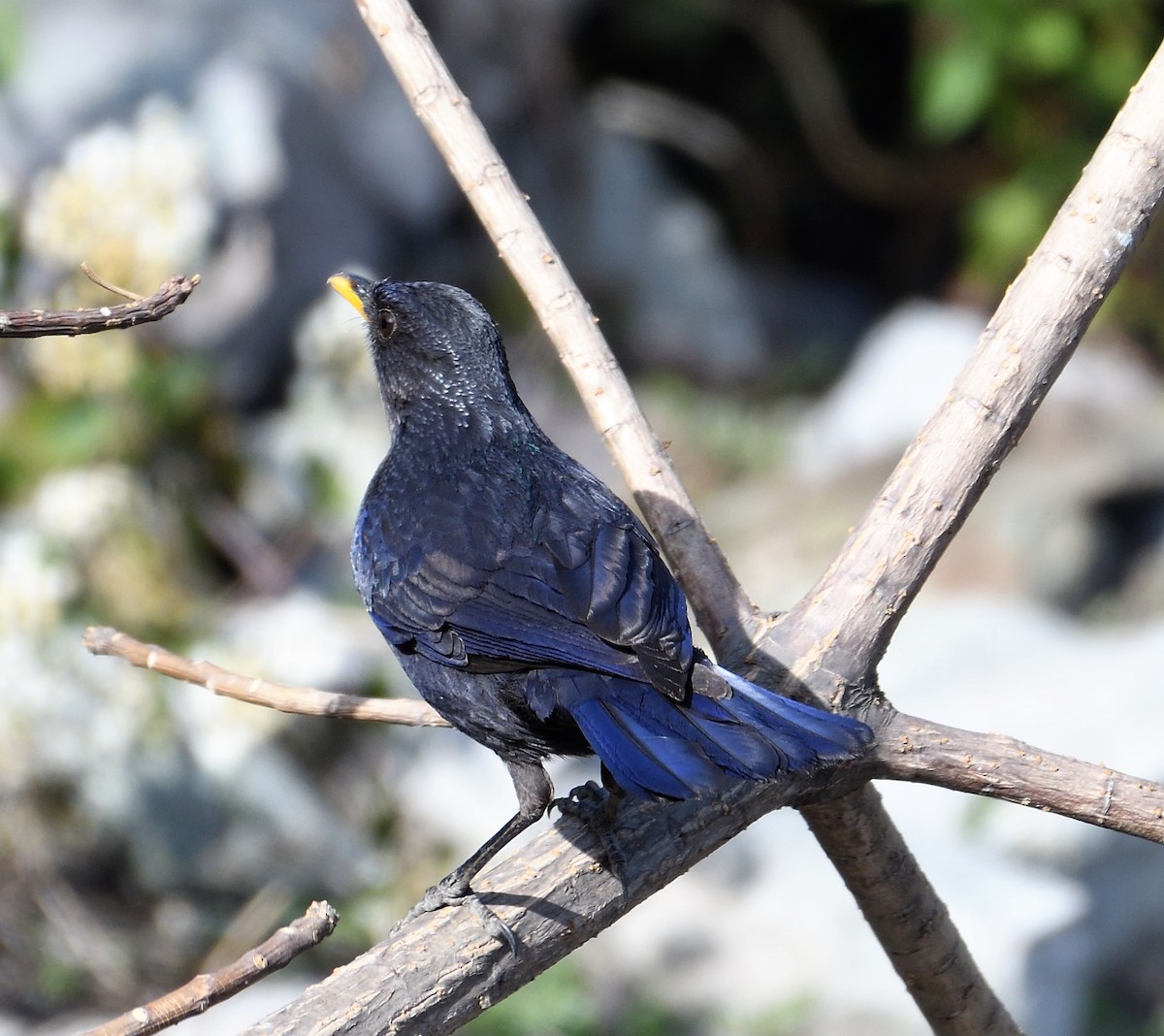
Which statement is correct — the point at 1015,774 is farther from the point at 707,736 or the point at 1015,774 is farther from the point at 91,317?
the point at 91,317

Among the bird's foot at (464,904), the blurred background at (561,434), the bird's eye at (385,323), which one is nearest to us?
the bird's foot at (464,904)

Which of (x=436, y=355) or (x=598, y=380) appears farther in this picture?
(x=436, y=355)

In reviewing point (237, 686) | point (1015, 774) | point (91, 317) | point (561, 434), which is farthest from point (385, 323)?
point (561, 434)

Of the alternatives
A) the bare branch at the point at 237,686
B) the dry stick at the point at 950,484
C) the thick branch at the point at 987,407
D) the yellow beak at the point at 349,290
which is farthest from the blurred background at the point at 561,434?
the thick branch at the point at 987,407

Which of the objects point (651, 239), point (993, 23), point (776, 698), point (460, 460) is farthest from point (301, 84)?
point (776, 698)

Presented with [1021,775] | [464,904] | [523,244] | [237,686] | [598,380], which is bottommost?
[1021,775]

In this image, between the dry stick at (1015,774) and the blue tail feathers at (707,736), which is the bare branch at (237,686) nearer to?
the blue tail feathers at (707,736)

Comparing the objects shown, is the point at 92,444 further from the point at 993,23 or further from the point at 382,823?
the point at 993,23
